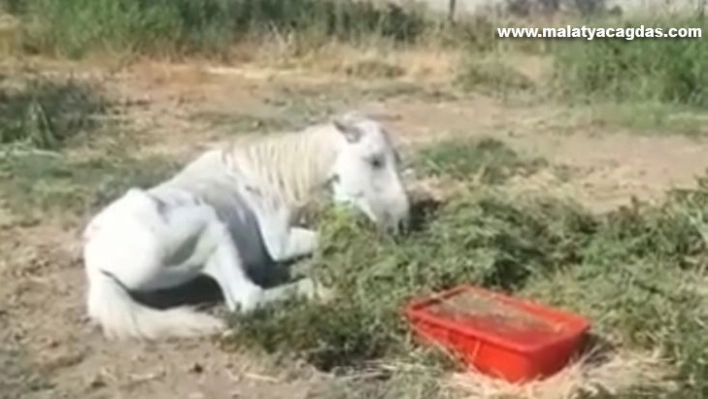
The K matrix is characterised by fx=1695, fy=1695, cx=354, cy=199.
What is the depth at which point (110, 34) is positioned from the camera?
10.3 meters

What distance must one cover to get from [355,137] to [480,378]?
4.48ft

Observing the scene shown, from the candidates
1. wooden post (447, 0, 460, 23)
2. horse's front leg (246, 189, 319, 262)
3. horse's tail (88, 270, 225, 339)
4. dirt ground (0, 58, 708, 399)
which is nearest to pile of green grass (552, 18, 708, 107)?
dirt ground (0, 58, 708, 399)

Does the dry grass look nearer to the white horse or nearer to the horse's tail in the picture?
the white horse

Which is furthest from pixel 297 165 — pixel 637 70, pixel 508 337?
pixel 637 70

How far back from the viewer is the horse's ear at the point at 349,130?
20.3ft

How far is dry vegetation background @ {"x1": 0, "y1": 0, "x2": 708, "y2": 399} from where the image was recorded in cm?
521

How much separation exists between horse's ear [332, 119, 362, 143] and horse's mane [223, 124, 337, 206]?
3 centimetres

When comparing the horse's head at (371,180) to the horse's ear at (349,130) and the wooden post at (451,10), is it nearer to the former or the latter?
the horse's ear at (349,130)

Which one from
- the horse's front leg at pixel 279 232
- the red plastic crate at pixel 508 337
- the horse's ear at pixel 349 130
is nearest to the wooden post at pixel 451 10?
the horse's ear at pixel 349 130

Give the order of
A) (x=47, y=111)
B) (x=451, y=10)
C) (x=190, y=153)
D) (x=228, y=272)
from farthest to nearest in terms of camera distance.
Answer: (x=451, y=10)
(x=47, y=111)
(x=190, y=153)
(x=228, y=272)

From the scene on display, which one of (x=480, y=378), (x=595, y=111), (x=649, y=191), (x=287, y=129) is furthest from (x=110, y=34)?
(x=480, y=378)

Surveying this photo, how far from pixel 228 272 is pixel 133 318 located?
398 mm

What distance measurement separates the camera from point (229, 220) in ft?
19.3

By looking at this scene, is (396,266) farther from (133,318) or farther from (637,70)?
(637,70)
